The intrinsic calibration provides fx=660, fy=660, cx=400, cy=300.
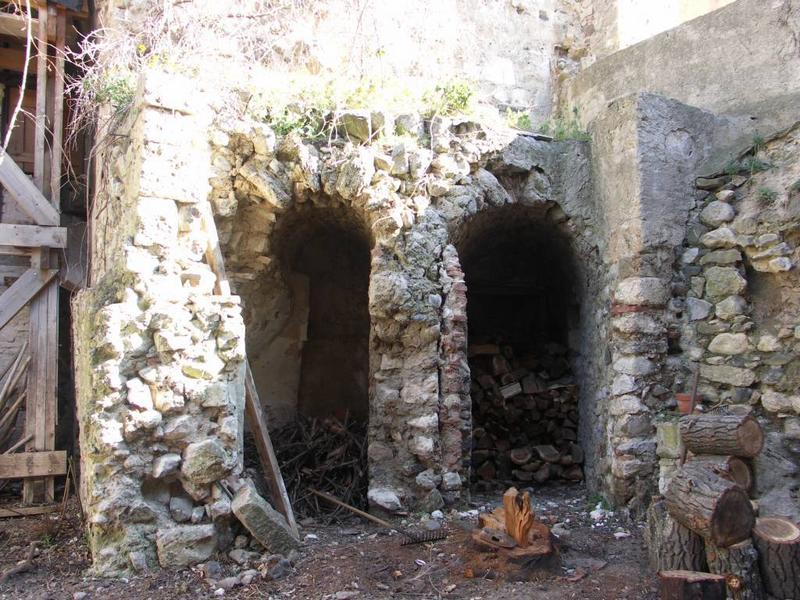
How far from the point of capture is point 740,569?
3188mm

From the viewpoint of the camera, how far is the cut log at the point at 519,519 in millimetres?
3930

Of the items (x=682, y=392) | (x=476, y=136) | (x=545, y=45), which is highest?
(x=545, y=45)

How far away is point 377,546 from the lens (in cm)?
432

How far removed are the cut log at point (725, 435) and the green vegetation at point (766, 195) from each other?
1.68 m

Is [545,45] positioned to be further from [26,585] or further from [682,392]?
[26,585]

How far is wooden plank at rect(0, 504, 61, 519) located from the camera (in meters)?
5.38

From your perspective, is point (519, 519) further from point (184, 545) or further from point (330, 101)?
point (330, 101)

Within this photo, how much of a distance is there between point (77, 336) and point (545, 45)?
20.8 ft

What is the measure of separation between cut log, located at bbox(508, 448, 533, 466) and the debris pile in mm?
1403

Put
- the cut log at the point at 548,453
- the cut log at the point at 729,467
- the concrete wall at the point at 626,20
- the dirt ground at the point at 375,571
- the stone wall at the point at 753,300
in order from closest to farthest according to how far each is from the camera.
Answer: the dirt ground at the point at 375,571 → the cut log at the point at 729,467 → the stone wall at the point at 753,300 → the cut log at the point at 548,453 → the concrete wall at the point at 626,20

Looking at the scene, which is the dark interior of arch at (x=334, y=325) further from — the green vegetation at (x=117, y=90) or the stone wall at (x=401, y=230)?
the green vegetation at (x=117, y=90)

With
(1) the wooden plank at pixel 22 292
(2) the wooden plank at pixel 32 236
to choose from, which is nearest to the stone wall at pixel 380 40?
(2) the wooden plank at pixel 32 236

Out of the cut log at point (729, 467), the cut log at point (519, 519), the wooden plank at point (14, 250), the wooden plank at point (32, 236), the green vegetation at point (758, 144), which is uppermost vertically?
the green vegetation at point (758, 144)

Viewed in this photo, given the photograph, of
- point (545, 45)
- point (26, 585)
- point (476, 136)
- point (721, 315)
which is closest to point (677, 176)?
point (721, 315)
